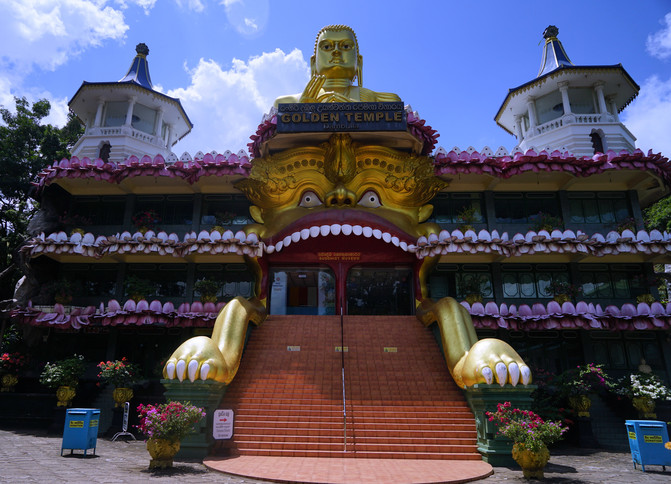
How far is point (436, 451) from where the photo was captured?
10078 mm

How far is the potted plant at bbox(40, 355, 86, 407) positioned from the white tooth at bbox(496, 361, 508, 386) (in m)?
13.2

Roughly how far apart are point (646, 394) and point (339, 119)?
529 inches

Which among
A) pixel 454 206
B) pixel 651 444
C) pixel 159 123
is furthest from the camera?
pixel 159 123

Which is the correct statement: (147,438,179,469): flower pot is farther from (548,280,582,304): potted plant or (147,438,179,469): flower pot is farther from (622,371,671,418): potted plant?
(548,280,582,304): potted plant

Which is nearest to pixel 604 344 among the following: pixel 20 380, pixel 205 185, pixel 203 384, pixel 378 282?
pixel 378 282

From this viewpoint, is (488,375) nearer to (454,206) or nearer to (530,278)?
(530,278)

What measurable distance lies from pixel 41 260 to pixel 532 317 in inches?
765

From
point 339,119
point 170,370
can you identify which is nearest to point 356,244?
point 339,119

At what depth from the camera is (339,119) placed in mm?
15891

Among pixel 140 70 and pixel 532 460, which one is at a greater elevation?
pixel 140 70

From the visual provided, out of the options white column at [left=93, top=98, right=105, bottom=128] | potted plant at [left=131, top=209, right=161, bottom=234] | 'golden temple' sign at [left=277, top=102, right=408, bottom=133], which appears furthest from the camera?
white column at [left=93, top=98, right=105, bottom=128]

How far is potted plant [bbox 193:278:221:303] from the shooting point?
17031 mm

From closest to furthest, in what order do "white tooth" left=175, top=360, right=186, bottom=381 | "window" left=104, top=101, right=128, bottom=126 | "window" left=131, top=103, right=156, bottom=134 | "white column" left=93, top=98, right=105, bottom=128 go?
"white tooth" left=175, top=360, right=186, bottom=381 < "white column" left=93, top=98, right=105, bottom=128 < "window" left=104, top=101, right=128, bottom=126 < "window" left=131, top=103, right=156, bottom=134

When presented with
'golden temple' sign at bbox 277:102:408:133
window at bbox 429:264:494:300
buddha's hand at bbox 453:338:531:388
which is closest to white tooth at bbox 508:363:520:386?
buddha's hand at bbox 453:338:531:388
